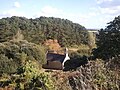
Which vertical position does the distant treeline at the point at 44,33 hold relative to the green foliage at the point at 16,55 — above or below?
above

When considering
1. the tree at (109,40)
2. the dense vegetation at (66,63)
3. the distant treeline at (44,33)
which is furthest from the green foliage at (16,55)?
the distant treeline at (44,33)

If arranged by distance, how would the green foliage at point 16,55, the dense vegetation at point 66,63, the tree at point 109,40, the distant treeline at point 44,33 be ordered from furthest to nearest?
the distant treeline at point 44,33 → the green foliage at point 16,55 → the tree at point 109,40 → the dense vegetation at point 66,63

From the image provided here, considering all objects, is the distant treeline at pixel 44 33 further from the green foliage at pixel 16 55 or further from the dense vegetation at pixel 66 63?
the green foliage at pixel 16 55

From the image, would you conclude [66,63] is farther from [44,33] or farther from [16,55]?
[44,33]

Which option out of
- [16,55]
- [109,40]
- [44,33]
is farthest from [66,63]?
[44,33]

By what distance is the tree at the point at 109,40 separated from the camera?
2894cm

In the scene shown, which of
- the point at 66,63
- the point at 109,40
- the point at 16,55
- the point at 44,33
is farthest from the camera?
the point at 44,33

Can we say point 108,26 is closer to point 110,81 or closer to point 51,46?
point 110,81

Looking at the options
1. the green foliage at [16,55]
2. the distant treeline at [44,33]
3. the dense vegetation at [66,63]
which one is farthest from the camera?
the distant treeline at [44,33]

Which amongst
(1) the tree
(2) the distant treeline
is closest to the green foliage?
(1) the tree

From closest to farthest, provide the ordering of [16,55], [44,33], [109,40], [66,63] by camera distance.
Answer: [109,40] → [16,55] → [66,63] → [44,33]

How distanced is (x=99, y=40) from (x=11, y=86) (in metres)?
17.4

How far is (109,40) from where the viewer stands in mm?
29875

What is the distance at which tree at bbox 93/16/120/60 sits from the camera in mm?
28938
